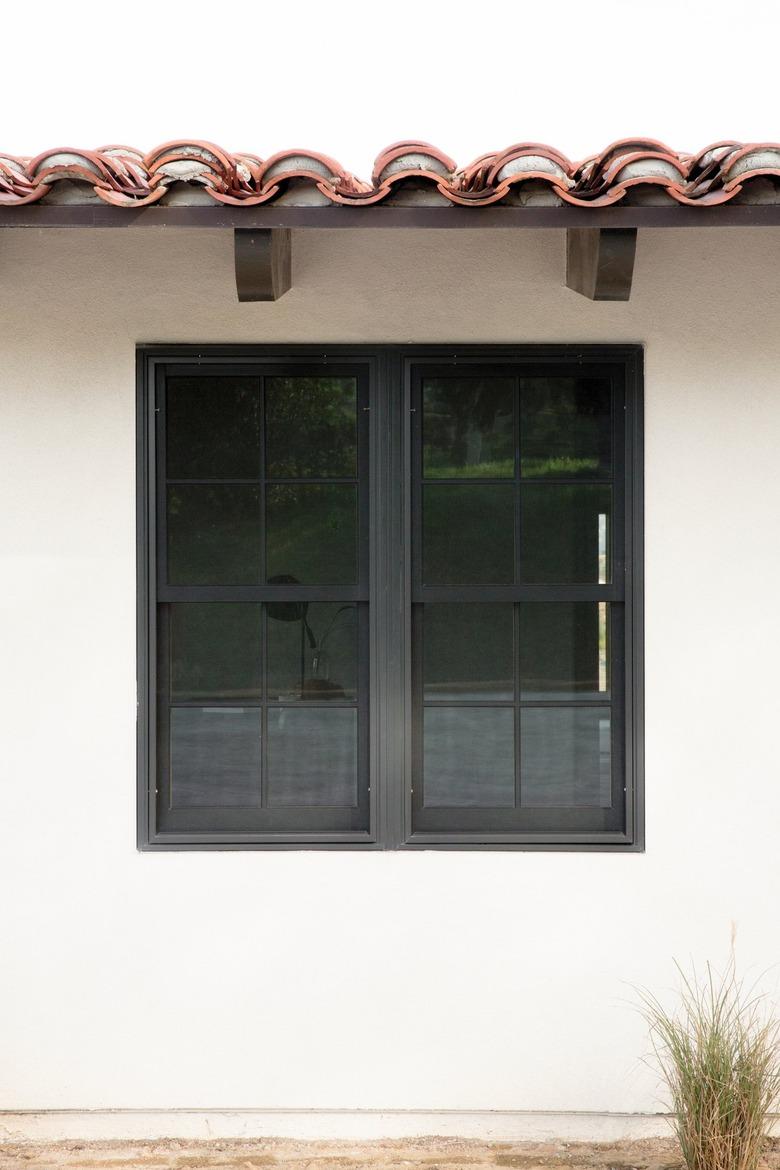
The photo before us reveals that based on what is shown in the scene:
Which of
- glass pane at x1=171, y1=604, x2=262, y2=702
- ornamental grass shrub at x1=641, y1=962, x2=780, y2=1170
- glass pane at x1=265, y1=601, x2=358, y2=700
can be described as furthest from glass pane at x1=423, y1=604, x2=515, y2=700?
ornamental grass shrub at x1=641, y1=962, x2=780, y2=1170

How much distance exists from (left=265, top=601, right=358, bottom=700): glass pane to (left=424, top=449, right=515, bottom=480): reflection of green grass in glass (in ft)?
1.92

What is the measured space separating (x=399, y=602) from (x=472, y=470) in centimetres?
56

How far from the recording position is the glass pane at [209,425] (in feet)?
11.9

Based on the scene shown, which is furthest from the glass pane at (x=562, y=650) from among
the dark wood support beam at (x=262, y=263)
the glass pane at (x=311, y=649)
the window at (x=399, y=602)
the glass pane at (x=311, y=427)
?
the dark wood support beam at (x=262, y=263)

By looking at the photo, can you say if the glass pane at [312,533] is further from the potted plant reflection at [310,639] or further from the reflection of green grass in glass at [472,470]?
the reflection of green grass in glass at [472,470]

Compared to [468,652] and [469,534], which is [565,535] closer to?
[469,534]

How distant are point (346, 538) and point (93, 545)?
92cm

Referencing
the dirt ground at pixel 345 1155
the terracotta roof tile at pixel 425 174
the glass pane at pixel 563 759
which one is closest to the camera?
the terracotta roof tile at pixel 425 174

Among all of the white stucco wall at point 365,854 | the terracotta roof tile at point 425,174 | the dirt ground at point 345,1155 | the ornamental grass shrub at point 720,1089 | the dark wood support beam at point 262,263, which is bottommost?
the dirt ground at point 345,1155

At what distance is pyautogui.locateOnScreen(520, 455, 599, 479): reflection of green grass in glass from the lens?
3.62 m

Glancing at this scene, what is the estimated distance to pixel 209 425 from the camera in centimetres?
362

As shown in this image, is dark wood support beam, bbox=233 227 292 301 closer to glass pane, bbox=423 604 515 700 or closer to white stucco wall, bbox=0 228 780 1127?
white stucco wall, bbox=0 228 780 1127

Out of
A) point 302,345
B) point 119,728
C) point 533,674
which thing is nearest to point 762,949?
point 533,674

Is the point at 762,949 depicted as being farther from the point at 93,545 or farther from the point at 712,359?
the point at 93,545
